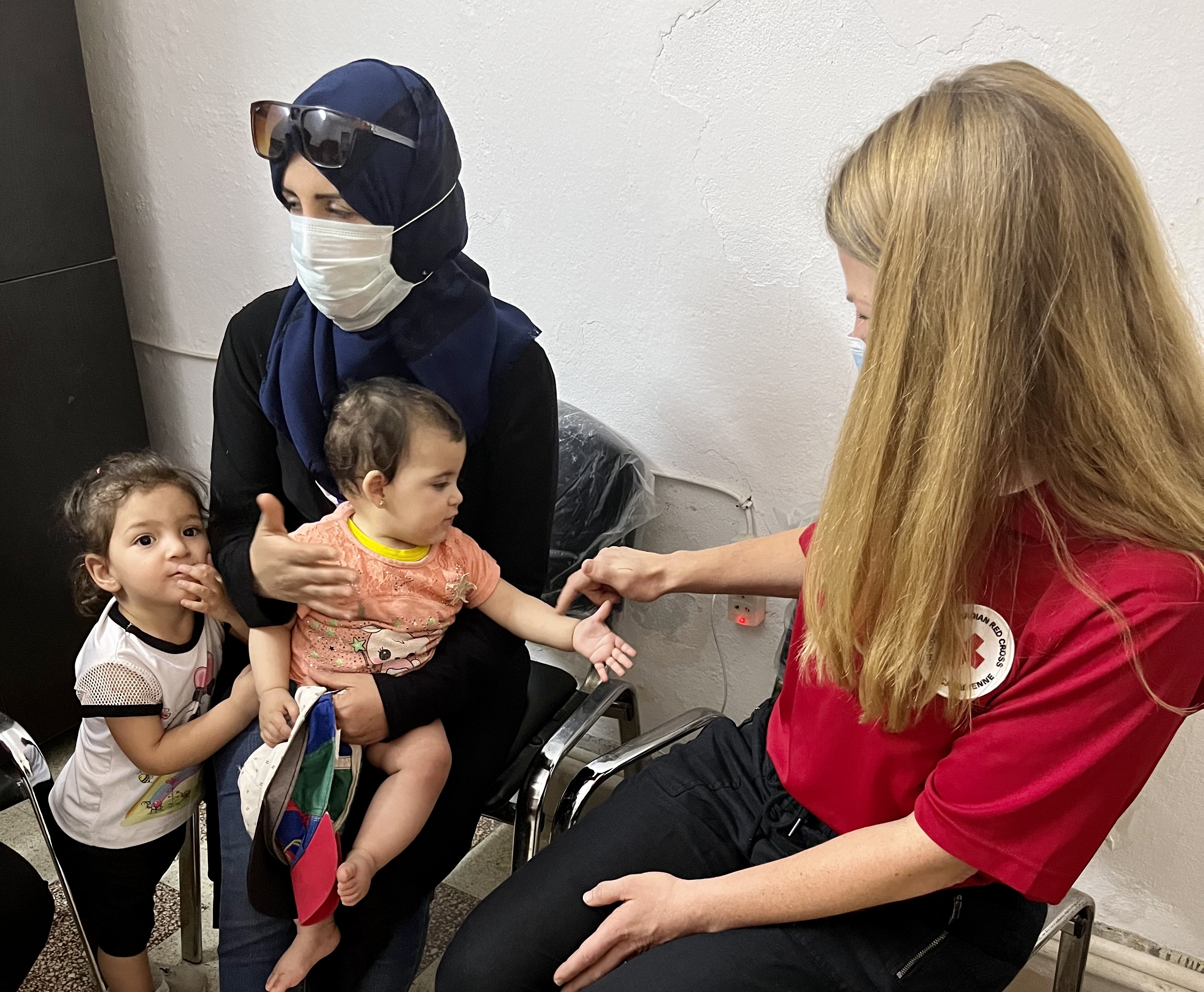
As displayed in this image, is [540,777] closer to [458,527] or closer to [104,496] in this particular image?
[458,527]

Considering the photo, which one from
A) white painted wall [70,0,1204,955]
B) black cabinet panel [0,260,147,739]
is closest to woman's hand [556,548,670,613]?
white painted wall [70,0,1204,955]

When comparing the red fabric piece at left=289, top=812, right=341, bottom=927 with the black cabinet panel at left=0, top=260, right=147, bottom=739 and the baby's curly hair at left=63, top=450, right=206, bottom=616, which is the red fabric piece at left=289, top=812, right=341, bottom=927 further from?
the black cabinet panel at left=0, top=260, right=147, bottom=739

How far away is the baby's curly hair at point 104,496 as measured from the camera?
4.92 ft

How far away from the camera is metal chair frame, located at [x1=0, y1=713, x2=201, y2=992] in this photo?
1473 mm

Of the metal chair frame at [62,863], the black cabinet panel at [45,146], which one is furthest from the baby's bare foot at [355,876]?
the black cabinet panel at [45,146]

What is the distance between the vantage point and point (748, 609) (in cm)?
201

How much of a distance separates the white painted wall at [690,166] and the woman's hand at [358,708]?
0.78 meters

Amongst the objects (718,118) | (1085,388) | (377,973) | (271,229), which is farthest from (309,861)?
(271,229)

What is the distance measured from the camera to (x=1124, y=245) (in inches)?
39.0

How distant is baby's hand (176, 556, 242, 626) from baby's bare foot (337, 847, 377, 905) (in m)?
0.39

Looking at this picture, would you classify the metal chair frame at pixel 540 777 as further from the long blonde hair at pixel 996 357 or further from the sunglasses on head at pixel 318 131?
the sunglasses on head at pixel 318 131

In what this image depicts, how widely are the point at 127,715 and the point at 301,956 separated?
1.34 ft

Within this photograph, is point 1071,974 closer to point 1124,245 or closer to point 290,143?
point 1124,245

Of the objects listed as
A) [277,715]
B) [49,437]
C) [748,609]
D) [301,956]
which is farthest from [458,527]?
[49,437]
